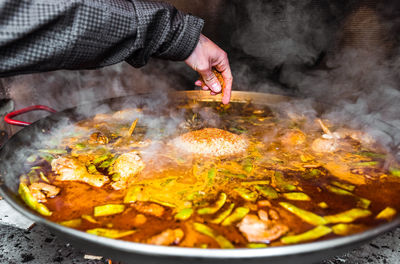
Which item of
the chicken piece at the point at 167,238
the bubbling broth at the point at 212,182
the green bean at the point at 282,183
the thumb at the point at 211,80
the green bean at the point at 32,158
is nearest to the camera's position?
the chicken piece at the point at 167,238

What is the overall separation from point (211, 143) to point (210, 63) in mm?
675

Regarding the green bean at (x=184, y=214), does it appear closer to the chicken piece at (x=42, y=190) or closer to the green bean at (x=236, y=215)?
the green bean at (x=236, y=215)

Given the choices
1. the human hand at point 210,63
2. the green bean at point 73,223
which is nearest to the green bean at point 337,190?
the human hand at point 210,63

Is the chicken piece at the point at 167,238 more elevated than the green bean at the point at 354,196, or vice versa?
the green bean at the point at 354,196

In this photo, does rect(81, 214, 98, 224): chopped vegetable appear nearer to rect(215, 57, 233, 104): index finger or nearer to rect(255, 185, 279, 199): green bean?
rect(255, 185, 279, 199): green bean

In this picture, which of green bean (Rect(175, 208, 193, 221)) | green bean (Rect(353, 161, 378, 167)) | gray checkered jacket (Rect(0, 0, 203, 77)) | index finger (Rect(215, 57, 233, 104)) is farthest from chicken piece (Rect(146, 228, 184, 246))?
green bean (Rect(353, 161, 378, 167))

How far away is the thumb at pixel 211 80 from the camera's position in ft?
7.83

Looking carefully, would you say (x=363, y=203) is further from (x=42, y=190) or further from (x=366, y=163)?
(x=42, y=190)

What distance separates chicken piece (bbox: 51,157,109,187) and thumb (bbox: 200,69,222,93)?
3.77 ft

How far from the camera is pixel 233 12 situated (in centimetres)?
365

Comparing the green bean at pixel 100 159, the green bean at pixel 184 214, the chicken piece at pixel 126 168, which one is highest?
the green bean at pixel 184 214

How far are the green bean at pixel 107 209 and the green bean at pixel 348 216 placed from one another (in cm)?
118

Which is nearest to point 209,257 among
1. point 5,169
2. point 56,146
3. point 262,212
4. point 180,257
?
point 180,257

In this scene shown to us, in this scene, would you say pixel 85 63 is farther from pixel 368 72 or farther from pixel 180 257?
pixel 368 72
